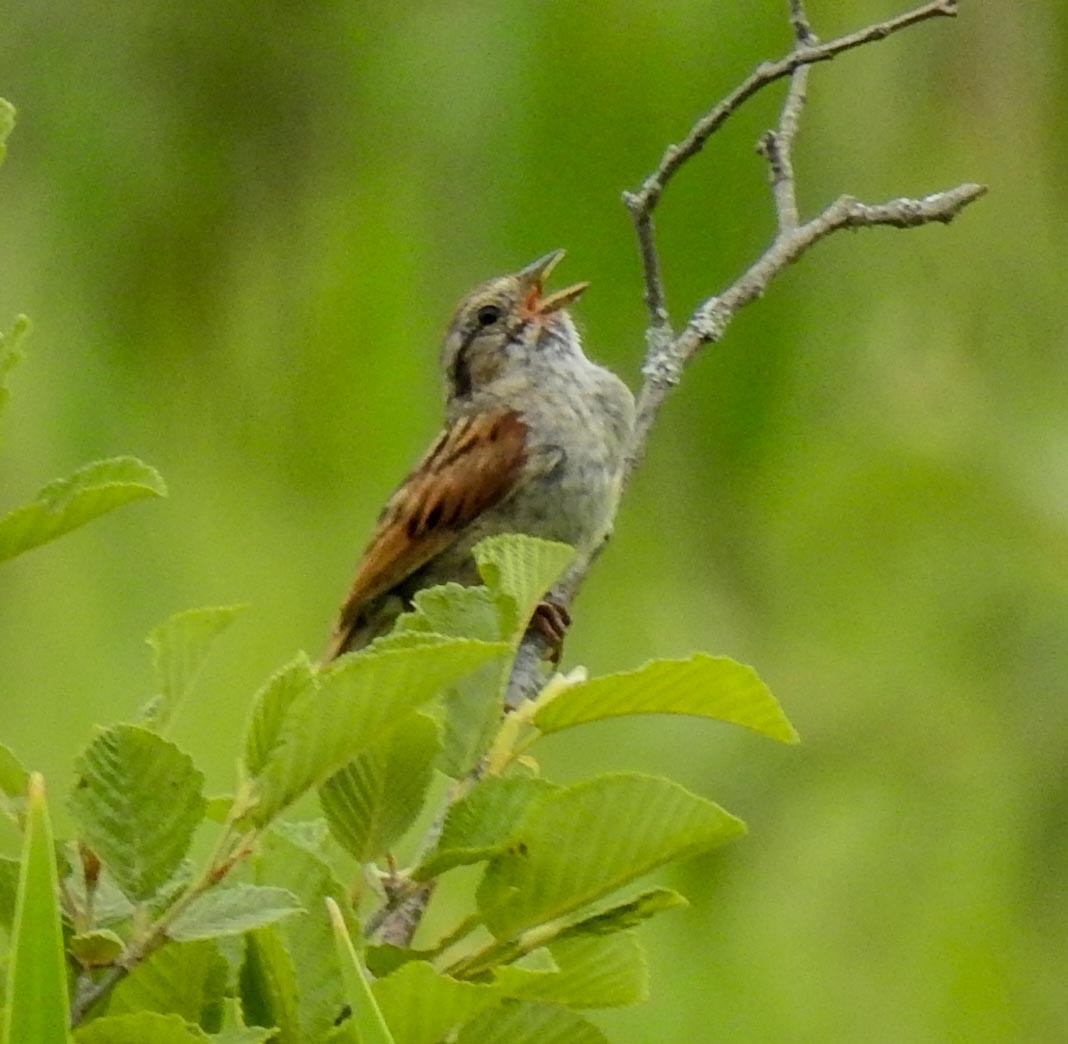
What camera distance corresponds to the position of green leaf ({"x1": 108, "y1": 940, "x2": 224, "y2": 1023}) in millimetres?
967

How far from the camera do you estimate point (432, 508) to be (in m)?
3.25

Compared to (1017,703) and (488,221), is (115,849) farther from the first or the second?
(1017,703)

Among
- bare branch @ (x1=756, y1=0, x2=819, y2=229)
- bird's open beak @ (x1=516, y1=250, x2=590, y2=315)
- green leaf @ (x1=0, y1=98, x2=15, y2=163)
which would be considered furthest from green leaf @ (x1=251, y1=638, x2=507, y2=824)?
bird's open beak @ (x1=516, y1=250, x2=590, y2=315)

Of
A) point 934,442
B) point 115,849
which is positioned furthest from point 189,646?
point 934,442

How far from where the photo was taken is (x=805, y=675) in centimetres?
333

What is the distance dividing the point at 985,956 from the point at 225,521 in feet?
4.40

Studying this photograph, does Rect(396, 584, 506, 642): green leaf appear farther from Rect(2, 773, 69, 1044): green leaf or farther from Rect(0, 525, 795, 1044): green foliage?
Rect(2, 773, 69, 1044): green leaf

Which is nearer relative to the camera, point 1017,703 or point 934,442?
point 934,442

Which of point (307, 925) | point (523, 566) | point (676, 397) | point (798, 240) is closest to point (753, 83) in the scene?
point (798, 240)

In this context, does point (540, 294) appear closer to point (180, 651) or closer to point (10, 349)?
point (180, 651)

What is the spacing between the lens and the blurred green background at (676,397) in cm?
225

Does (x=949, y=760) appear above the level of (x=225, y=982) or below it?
below

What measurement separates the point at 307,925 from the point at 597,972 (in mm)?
179

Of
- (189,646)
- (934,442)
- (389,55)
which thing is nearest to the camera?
(189,646)
